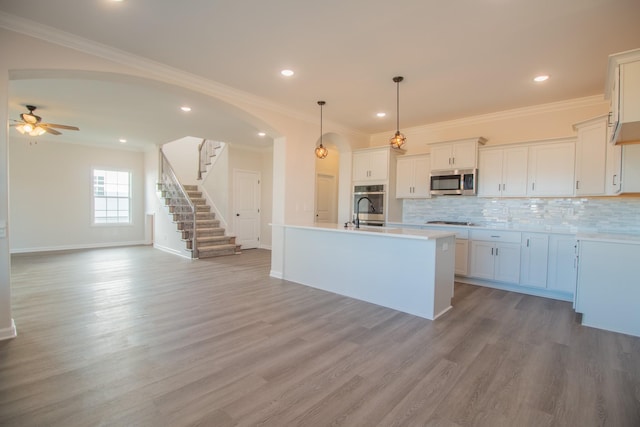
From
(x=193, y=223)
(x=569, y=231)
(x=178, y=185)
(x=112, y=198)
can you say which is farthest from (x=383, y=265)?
(x=112, y=198)

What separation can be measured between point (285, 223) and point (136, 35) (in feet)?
10.6

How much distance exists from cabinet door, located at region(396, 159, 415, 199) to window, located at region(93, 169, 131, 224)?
8.01m

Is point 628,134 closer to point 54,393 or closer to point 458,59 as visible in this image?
point 458,59

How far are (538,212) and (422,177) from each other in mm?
1965

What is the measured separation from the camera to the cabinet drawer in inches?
180

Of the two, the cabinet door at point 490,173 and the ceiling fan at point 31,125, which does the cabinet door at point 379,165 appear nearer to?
the cabinet door at point 490,173

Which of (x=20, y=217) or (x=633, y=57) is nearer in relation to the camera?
(x=633, y=57)

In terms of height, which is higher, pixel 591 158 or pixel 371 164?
pixel 371 164

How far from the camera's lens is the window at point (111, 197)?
8555mm

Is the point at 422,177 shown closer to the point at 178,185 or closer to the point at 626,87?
the point at 626,87

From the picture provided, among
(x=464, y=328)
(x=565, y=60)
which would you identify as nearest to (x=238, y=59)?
(x=565, y=60)

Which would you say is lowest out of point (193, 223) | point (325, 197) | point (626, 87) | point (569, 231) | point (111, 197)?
point (193, 223)

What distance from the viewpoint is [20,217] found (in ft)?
24.3

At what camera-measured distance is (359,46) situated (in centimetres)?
311
